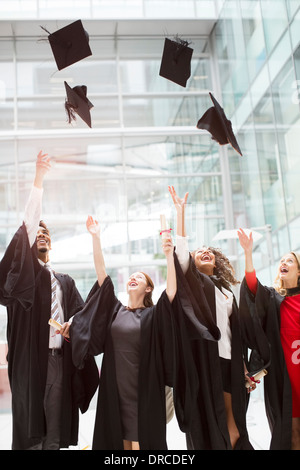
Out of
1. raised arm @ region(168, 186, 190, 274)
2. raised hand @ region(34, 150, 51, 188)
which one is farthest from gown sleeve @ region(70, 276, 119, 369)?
raised hand @ region(34, 150, 51, 188)

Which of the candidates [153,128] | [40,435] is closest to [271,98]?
[153,128]

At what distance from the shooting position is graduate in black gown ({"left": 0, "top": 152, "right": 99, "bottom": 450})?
3262 mm

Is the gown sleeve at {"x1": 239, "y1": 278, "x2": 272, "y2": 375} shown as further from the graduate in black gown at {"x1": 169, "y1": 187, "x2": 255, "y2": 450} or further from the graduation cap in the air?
the graduation cap in the air

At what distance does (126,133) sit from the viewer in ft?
33.6

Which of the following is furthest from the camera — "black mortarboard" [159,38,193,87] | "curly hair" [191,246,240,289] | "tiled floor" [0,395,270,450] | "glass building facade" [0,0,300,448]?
"glass building facade" [0,0,300,448]

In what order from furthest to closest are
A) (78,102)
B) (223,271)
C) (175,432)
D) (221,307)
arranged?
1. (175,432)
2. (78,102)
3. (223,271)
4. (221,307)

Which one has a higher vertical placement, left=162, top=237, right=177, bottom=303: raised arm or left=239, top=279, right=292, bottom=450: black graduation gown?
left=162, top=237, right=177, bottom=303: raised arm

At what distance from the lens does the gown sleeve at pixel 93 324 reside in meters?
3.28

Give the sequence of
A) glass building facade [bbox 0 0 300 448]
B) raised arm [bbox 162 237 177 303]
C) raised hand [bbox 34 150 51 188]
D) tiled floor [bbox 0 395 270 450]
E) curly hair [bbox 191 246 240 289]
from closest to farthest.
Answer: raised arm [bbox 162 237 177 303] < raised hand [bbox 34 150 51 188] < curly hair [bbox 191 246 240 289] < tiled floor [bbox 0 395 270 450] < glass building facade [bbox 0 0 300 448]

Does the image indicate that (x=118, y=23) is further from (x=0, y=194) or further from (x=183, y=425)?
(x=183, y=425)

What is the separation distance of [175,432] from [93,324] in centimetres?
311

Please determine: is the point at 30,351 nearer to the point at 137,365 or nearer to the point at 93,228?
the point at 137,365

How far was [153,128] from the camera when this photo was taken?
1031 centimetres

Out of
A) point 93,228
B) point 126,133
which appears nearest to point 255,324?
point 93,228
